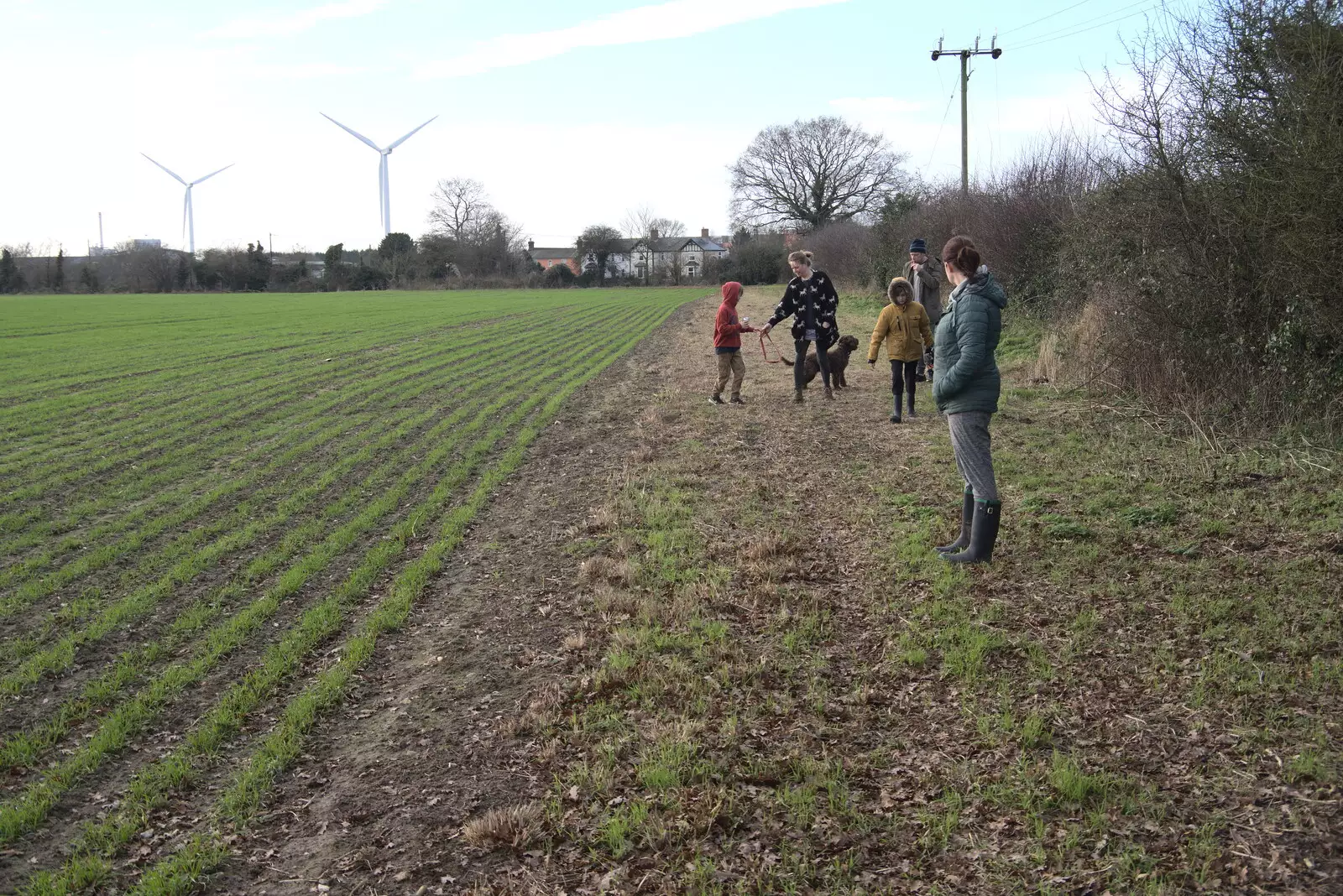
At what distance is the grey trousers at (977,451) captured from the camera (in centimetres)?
591

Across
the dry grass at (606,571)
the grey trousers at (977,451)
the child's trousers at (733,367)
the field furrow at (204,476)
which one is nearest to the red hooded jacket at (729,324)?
the child's trousers at (733,367)

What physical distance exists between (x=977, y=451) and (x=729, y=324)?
7014mm

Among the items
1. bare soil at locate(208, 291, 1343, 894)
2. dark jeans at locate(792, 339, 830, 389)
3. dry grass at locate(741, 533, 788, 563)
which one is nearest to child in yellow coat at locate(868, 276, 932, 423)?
dark jeans at locate(792, 339, 830, 389)

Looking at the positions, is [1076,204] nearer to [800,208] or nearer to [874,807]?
[874,807]

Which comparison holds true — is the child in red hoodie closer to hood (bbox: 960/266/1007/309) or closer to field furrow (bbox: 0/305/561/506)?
field furrow (bbox: 0/305/561/506)

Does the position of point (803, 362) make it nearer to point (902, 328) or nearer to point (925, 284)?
point (925, 284)

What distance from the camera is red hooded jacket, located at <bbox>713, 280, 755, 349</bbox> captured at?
40.7 ft

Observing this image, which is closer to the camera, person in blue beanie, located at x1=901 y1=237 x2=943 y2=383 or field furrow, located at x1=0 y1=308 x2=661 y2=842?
field furrow, located at x1=0 y1=308 x2=661 y2=842

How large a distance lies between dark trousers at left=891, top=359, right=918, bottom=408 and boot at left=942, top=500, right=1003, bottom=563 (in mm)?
5250

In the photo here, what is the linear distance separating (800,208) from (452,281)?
3496cm

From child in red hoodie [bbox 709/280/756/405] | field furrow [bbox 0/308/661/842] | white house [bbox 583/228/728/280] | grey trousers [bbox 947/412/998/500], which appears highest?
white house [bbox 583/228/728/280]

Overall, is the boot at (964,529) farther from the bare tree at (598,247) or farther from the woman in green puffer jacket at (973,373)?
the bare tree at (598,247)

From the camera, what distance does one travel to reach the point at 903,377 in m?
11.6

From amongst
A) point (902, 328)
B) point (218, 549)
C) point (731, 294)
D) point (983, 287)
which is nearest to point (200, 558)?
point (218, 549)
